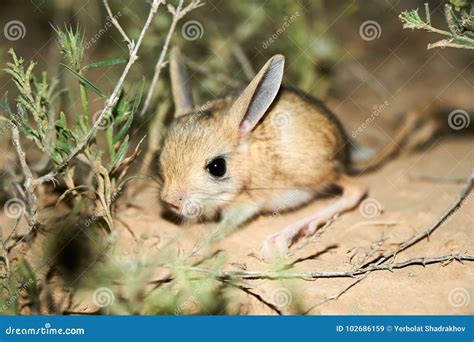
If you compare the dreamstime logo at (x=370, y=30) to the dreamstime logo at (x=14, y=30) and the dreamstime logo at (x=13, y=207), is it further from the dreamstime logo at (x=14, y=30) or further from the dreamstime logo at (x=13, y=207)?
the dreamstime logo at (x=13, y=207)

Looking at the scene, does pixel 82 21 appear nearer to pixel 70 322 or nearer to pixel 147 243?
pixel 147 243

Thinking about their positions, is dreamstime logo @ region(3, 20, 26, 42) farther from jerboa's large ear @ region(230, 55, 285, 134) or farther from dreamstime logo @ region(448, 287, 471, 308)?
dreamstime logo @ region(448, 287, 471, 308)

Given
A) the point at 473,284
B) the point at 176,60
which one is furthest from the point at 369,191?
the point at 176,60

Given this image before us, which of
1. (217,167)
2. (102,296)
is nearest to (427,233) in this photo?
(217,167)
